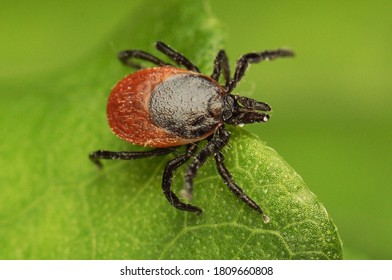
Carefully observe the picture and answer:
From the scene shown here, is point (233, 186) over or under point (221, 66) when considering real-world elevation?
under

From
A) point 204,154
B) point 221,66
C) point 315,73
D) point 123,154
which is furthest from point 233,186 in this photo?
point 315,73

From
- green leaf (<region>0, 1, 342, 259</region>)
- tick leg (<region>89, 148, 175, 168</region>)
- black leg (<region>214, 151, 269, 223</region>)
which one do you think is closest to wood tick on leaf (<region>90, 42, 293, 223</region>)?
tick leg (<region>89, 148, 175, 168</region>)

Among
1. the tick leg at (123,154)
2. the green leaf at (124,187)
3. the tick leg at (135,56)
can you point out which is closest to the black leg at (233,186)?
the green leaf at (124,187)

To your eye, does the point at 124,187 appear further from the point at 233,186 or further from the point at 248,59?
the point at 248,59

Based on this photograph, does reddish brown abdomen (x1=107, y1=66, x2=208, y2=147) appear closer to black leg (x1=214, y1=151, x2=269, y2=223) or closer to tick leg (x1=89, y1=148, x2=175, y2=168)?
tick leg (x1=89, y1=148, x2=175, y2=168)

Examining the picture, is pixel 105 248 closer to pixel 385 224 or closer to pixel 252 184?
pixel 252 184

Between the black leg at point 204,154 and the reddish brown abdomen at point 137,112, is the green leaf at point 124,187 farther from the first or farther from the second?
the reddish brown abdomen at point 137,112
